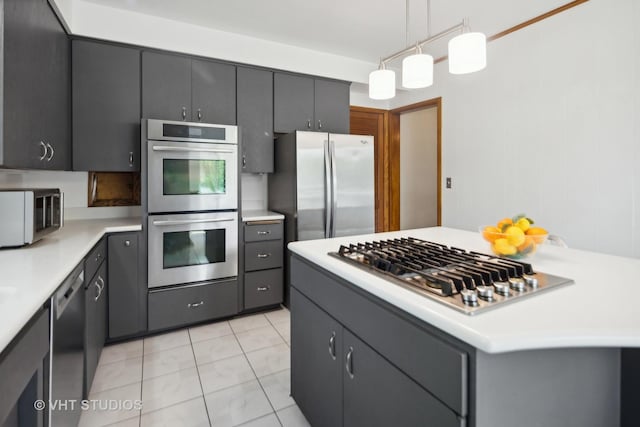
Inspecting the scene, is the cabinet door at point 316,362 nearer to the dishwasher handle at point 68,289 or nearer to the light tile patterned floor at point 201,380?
the light tile patterned floor at point 201,380

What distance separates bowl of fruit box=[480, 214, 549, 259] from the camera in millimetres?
1349

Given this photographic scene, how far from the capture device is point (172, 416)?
1.78 metres

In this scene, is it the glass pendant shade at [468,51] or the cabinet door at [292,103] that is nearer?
the glass pendant shade at [468,51]

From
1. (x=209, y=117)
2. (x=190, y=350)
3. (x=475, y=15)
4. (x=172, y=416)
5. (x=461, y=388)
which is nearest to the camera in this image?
(x=461, y=388)

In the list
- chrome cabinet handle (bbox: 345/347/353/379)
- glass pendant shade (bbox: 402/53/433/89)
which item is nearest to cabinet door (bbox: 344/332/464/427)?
chrome cabinet handle (bbox: 345/347/353/379)

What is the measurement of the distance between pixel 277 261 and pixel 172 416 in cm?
158

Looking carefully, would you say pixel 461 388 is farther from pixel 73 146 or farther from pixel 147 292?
pixel 73 146

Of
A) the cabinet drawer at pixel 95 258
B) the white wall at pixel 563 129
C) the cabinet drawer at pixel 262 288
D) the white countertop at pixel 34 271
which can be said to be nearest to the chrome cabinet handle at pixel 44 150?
the white countertop at pixel 34 271

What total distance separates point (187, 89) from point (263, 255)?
5.33 feet

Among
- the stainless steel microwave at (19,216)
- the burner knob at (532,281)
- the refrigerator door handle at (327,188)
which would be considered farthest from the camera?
the refrigerator door handle at (327,188)

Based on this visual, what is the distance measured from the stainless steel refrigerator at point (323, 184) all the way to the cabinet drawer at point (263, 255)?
0.40 ft

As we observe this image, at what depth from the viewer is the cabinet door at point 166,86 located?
111 inches

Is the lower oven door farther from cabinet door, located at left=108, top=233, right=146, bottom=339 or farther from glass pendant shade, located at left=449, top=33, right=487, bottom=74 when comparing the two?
glass pendant shade, located at left=449, top=33, right=487, bottom=74

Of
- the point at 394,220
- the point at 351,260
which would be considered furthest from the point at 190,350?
the point at 394,220
